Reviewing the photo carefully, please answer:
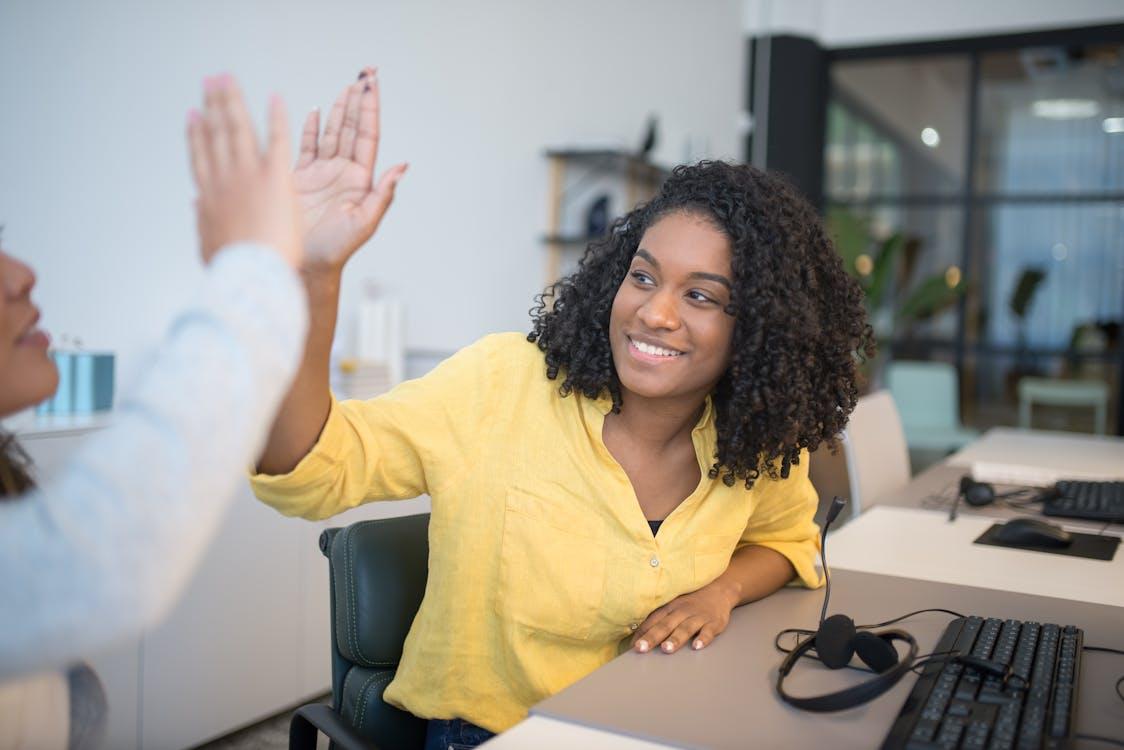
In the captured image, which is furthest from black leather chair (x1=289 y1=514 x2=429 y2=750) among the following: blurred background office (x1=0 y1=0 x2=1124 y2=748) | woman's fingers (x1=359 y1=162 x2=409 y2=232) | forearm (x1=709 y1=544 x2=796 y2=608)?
blurred background office (x1=0 y1=0 x2=1124 y2=748)

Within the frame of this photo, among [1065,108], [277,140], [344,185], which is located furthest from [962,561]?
[1065,108]

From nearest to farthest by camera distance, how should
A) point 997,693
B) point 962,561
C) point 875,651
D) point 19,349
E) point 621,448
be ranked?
point 19,349, point 997,693, point 875,651, point 621,448, point 962,561

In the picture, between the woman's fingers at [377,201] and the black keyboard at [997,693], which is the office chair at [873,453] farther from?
the woman's fingers at [377,201]

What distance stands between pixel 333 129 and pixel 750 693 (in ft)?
2.41

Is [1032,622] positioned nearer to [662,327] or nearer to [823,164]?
[662,327]

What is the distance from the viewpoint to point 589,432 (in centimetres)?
144

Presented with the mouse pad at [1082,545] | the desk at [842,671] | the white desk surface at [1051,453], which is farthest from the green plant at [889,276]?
the desk at [842,671]

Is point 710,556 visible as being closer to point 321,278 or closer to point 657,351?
point 657,351

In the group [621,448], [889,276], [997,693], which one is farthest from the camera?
[889,276]

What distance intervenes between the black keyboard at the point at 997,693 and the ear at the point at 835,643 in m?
0.08

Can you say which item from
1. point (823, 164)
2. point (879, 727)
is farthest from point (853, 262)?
point (879, 727)

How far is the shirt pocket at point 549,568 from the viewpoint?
1.35 meters

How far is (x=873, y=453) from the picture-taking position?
2.83m

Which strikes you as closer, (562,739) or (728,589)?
(562,739)
